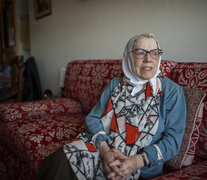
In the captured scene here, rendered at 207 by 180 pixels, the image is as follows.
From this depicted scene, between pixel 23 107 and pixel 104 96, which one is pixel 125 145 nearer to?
pixel 104 96

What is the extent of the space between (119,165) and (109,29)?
1.62 metres

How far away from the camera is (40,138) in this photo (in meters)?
1.33

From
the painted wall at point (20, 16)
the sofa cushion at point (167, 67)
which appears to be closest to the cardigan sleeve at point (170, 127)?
the sofa cushion at point (167, 67)

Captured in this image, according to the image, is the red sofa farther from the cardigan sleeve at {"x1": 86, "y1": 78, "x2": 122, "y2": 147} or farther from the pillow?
the cardigan sleeve at {"x1": 86, "y1": 78, "x2": 122, "y2": 147}

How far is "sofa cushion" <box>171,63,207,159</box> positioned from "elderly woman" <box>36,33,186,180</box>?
0.15 metres

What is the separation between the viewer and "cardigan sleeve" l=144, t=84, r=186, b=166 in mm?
870

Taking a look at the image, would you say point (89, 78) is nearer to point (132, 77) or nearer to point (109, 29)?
point (109, 29)

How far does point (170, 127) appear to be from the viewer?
36.6 inches

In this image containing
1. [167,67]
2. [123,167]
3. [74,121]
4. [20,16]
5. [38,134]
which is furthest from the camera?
[20,16]

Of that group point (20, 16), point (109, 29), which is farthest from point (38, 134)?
point (20, 16)

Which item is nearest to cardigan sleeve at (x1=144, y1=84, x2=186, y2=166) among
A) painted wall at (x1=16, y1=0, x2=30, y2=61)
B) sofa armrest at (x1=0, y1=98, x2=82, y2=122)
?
sofa armrest at (x1=0, y1=98, x2=82, y2=122)

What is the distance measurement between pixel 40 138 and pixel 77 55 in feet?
5.12

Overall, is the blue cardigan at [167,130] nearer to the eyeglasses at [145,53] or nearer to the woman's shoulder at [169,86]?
the woman's shoulder at [169,86]

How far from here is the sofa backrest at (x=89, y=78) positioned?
1651 millimetres
